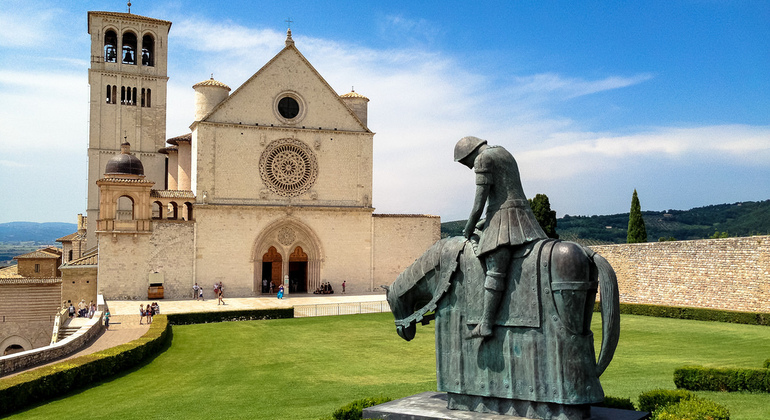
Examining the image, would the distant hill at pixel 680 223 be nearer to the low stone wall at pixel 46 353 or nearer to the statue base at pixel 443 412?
the low stone wall at pixel 46 353

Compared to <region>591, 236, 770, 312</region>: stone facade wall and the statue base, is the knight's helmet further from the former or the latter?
<region>591, 236, 770, 312</region>: stone facade wall

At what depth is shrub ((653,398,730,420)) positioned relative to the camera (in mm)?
7408

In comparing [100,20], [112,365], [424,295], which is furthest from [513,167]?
[100,20]

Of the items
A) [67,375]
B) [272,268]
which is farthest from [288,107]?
[67,375]

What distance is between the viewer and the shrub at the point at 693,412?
7.41 metres

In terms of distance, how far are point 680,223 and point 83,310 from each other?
317 feet

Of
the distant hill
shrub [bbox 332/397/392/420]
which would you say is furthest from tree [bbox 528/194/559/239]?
the distant hill

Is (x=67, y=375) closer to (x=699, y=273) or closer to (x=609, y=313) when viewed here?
(x=609, y=313)

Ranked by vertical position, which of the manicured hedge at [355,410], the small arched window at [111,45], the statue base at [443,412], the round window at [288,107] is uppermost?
the small arched window at [111,45]

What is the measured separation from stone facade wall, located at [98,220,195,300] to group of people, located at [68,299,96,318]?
152 centimetres

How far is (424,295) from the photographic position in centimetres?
834

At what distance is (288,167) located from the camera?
40625mm

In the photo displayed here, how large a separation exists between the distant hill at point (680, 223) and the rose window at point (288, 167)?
47.1 metres

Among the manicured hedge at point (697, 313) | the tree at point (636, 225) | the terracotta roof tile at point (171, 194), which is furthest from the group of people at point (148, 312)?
the tree at point (636, 225)
